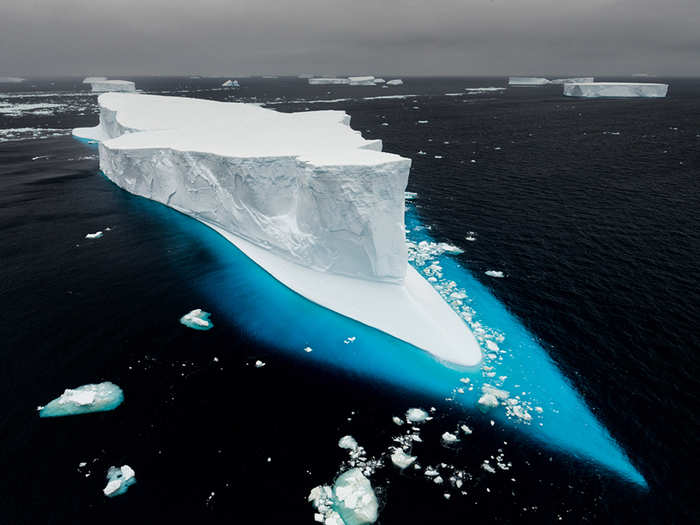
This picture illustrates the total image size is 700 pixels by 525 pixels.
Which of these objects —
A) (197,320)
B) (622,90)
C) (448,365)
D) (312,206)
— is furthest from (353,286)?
(622,90)

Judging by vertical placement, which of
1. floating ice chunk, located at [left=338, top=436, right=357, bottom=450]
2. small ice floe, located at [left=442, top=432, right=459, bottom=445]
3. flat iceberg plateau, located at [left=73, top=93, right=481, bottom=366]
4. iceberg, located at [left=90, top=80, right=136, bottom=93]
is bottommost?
floating ice chunk, located at [left=338, top=436, right=357, bottom=450]

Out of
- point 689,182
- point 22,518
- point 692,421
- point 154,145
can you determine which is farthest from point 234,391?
point 689,182

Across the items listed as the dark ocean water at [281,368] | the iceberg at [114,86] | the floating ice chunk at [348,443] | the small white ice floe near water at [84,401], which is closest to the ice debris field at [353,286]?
the dark ocean water at [281,368]

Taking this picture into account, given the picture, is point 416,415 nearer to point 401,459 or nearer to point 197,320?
point 401,459

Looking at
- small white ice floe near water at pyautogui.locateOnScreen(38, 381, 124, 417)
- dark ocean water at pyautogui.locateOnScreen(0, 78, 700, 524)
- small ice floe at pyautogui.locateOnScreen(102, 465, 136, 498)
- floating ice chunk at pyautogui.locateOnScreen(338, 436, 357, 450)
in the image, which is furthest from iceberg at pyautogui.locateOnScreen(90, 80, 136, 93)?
floating ice chunk at pyautogui.locateOnScreen(338, 436, 357, 450)

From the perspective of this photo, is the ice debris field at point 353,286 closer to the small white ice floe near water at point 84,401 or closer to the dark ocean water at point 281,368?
the dark ocean water at point 281,368

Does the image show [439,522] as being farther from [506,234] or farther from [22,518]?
[506,234]

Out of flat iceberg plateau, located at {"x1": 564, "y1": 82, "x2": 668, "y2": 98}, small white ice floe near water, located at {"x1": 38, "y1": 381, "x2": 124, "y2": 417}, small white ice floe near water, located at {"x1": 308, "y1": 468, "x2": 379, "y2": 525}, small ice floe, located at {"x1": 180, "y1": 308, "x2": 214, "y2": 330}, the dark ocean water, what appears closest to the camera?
small white ice floe near water, located at {"x1": 308, "y1": 468, "x2": 379, "y2": 525}

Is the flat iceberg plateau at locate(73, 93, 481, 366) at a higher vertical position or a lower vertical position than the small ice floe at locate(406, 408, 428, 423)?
higher

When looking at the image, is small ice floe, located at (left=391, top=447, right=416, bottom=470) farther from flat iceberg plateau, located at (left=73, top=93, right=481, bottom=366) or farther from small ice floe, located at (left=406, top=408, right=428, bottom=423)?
flat iceberg plateau, located at (left=73, top=93, right=481, bottom=366)
